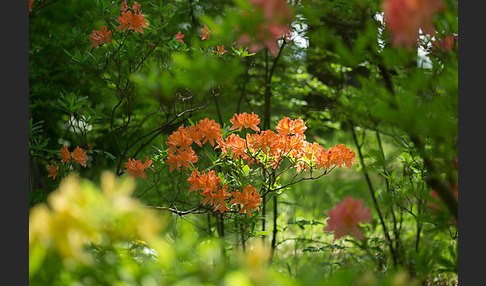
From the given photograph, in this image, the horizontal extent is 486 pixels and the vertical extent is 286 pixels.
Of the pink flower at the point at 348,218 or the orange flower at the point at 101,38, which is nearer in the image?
the pink flower at the point at 348,218

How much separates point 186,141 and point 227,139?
16 cm

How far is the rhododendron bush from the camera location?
0.88m

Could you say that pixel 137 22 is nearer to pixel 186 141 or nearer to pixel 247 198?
pixel 186 141

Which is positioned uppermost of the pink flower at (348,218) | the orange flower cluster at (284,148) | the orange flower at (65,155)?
the orange flower at (65,155)

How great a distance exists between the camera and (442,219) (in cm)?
116

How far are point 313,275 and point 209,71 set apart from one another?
0.48 meters

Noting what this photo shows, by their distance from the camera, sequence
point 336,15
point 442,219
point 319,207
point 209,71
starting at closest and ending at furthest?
1. point 209,71
2. point 442,219
3. point 336,15
4. point 319,207

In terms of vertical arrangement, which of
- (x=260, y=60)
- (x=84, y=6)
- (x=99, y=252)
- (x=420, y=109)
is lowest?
(x=99, y=252)

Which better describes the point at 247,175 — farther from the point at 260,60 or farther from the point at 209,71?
the point at 260,60

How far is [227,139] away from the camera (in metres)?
1.79

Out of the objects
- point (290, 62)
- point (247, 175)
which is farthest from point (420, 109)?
point (290, 62)

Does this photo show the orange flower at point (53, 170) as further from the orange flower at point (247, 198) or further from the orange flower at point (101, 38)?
the orange flower at point (247, 198)

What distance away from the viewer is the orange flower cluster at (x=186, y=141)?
1.80 m

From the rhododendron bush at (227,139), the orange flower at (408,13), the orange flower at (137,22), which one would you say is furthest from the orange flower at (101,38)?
the orange flower at (408,13)
